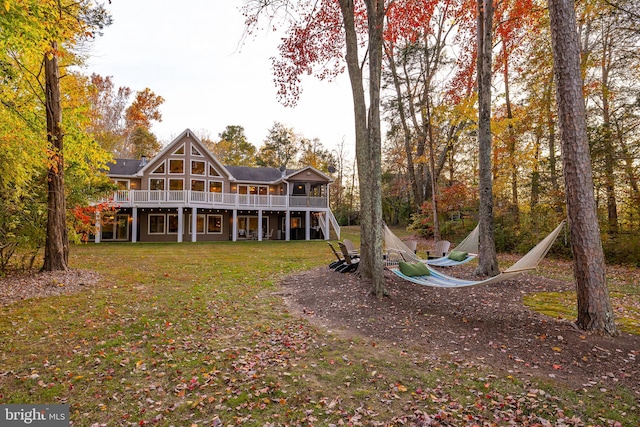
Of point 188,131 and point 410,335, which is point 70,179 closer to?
point 410,335

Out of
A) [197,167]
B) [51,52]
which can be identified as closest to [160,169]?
[197,167]

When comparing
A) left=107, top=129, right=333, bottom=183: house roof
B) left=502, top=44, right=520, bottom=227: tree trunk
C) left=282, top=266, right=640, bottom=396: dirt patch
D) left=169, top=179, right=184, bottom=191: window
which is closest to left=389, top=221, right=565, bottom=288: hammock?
left=282, top=266, right=640, bottom=396: dirt patch

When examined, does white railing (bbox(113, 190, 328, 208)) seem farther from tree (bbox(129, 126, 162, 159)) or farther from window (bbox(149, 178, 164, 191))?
tree (bbox(129, 126, 162, 159))

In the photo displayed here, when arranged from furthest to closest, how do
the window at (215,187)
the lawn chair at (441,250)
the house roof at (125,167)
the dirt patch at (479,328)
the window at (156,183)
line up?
the window at (215,187)
the window at (156,183)
the house roof at (125,167)
the lawn chair at (441,250)
the dirt patch at (479,328)

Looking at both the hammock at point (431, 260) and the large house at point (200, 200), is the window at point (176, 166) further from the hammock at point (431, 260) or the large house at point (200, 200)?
the hammock at point (431, 260)

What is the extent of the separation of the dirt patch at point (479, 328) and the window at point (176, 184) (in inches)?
644

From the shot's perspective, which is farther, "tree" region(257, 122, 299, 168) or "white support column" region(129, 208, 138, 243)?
"tree" region(257, 122, 299, 168)

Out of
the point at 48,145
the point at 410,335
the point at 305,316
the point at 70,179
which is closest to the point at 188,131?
the point at 70,179

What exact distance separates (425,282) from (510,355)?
2323 millimetres

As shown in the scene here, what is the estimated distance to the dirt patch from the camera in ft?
11.8

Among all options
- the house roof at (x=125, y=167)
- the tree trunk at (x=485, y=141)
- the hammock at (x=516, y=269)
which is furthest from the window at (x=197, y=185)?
the hammock at (x=516, y=269)

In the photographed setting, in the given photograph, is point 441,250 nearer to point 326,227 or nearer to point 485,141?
point 485,141

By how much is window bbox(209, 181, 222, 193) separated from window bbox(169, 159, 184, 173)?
6.42 feet

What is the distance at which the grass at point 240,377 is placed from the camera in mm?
2805
